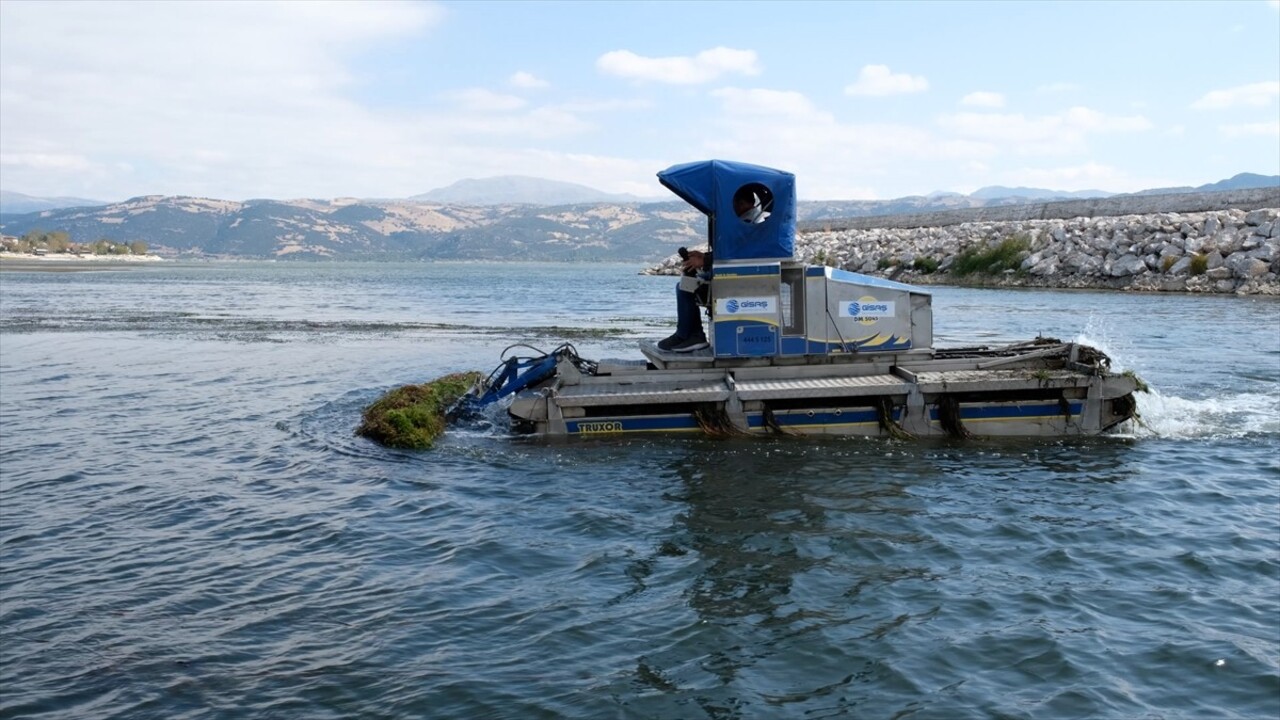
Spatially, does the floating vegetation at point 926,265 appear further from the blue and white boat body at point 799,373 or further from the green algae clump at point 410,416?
the green algae clump at point 410,416

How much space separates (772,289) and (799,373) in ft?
4.49

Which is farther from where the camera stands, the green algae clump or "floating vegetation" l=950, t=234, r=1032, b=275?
"floating vegetation" l=950, t=234, r=1032, b=275

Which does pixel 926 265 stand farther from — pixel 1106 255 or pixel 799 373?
pixel 799 373

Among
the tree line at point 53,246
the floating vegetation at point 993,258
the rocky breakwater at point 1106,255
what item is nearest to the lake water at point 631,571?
the rocky breakwater at point 1106,255

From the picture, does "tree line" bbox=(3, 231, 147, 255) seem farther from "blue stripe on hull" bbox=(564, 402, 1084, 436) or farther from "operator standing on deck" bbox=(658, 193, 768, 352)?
"blue stripe on hull" bbox=(564, 402, 1084, 436)

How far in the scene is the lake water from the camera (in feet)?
24.0

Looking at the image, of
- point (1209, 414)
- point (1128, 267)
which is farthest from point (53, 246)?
point (1209, 414)

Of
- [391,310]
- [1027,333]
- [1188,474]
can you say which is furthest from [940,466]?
[391,310]

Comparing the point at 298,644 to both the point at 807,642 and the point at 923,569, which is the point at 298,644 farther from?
the point at 923,569

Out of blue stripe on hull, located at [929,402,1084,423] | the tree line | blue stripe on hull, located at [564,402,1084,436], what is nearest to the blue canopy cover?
blue stripe on hull, located at [564,402,1084,436]

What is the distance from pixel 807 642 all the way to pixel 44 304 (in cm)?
5012

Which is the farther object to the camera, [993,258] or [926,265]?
[926,265]

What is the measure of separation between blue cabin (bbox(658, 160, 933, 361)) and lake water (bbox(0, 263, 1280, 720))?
5.83 feet

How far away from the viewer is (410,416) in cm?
1553
